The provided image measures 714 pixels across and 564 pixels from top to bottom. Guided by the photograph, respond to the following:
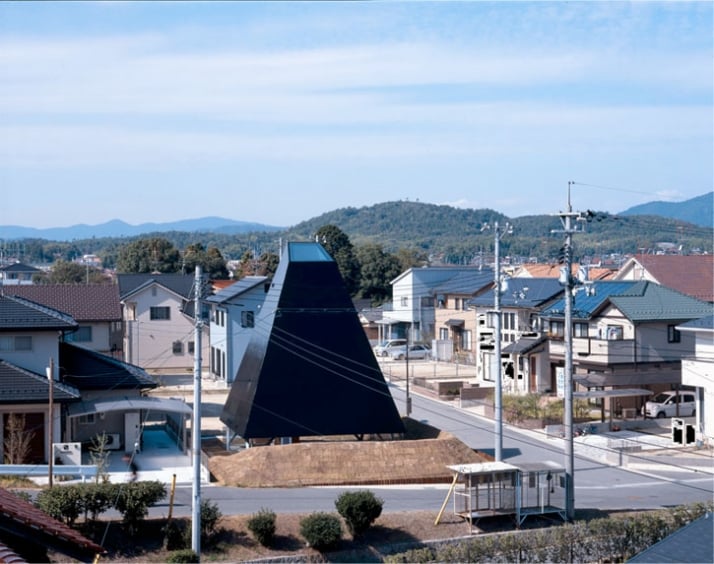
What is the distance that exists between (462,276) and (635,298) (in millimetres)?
23209

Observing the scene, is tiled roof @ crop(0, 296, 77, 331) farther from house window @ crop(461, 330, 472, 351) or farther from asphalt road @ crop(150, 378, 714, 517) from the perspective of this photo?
house window @ crop(461, 330, 472, 351)

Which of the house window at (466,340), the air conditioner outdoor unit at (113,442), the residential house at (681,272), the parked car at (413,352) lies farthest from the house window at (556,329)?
the air conditioner outdoor unit at (113,442)

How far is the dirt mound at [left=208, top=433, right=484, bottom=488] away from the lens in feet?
82.2

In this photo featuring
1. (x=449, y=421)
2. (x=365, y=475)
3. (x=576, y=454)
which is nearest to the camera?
(x=365, y=475)

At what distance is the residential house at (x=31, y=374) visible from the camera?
26578 mm

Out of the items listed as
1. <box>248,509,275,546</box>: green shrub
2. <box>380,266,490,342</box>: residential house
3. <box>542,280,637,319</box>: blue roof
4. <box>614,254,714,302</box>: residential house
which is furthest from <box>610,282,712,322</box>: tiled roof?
<box>380,266,490,342</box>: residential house

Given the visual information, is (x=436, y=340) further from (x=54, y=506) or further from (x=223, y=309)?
(x=54, y=506)

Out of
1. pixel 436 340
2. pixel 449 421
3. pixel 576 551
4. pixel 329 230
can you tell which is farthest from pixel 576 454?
pixel 329 230

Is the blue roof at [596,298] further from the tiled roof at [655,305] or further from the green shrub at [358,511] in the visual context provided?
the green shrub at [358,511]

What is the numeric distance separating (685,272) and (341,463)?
29.5 meters

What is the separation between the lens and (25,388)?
26.8 meters

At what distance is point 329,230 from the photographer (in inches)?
3455

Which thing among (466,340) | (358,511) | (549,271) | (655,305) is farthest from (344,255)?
(358,511)

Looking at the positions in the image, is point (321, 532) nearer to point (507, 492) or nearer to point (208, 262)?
point (507, 492)
